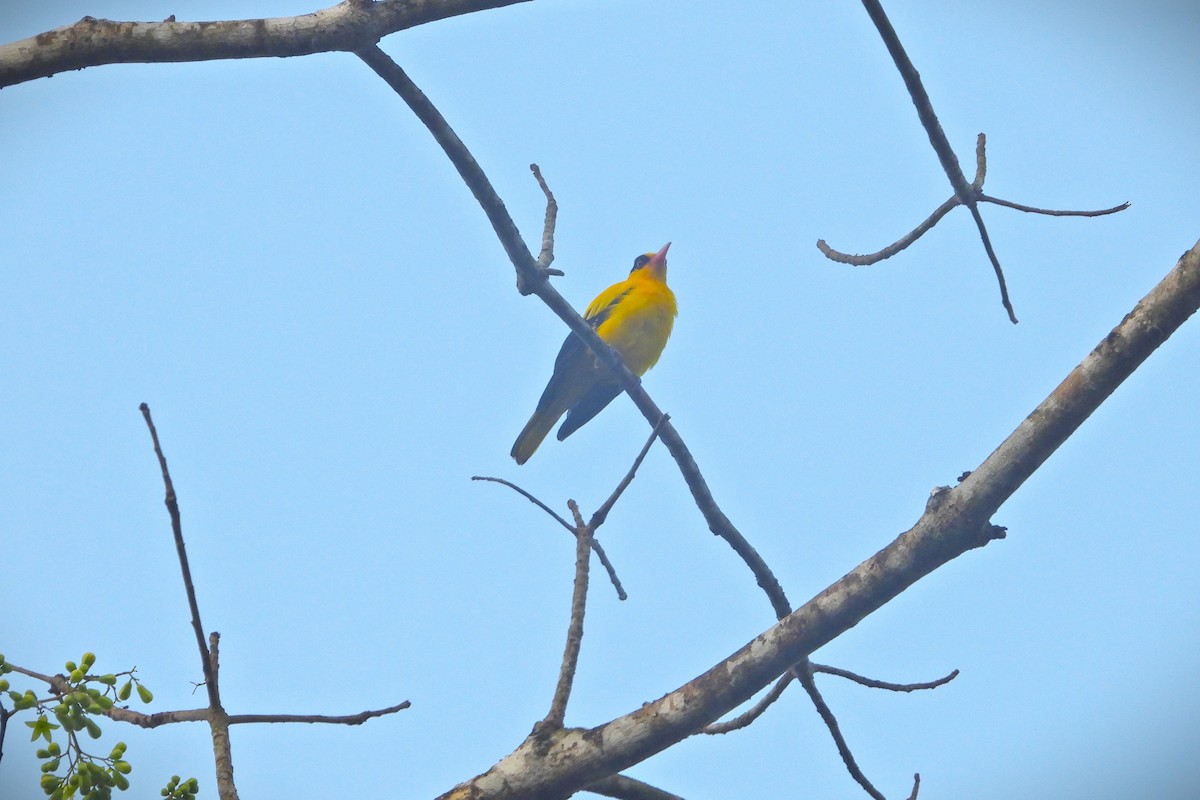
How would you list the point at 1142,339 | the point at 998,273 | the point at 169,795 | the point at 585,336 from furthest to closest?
the point at 585,336, the point at 998,273, the point at 1142,339, the point at 169,795

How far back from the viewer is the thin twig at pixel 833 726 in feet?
10.3

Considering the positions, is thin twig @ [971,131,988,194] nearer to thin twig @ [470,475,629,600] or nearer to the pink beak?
thin twig @ [470,475,629,600]

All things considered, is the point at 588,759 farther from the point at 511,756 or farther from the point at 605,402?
the point at 605,402

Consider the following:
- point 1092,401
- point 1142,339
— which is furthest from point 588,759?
point 1142,339

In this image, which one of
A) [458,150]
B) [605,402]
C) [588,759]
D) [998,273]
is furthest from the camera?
[605,402]

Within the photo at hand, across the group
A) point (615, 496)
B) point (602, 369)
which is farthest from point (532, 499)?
point (602, 369)

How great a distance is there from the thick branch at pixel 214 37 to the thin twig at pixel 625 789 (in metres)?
2.08

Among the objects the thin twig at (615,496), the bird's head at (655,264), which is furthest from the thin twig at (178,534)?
the bird's head at (655,264)

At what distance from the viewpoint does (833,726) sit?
3.23m

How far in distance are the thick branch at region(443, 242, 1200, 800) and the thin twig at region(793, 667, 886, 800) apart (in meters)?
0.66

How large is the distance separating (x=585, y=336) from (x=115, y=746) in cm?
226

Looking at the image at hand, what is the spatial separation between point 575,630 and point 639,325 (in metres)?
4.87

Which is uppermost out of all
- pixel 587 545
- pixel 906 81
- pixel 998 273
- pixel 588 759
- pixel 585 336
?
pixel 585 336

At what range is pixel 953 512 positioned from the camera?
8.20 feet
